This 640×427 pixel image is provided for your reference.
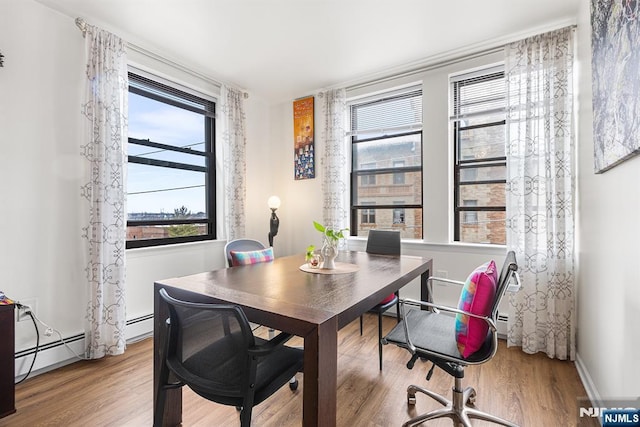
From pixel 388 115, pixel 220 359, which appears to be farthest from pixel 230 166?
pixel 220 359

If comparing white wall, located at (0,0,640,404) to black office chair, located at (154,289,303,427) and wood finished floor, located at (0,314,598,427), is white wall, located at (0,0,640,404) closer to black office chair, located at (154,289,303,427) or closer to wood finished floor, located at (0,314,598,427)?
wood finished floor, located at (0,314,598,427)

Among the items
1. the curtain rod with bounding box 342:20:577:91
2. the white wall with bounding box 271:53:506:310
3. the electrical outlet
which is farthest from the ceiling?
the electrical outlet

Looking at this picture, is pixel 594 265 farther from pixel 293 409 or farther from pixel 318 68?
pixel 318 68

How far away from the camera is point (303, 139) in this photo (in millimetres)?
3910

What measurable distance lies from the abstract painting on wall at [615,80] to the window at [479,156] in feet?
3.86

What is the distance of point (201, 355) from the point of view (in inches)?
47.8

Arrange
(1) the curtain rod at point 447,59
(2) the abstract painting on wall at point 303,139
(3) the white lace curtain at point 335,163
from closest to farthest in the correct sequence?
(1) the curtain rod at point 447,59 < (3) the white lace curtain at point 335,163 < (2) the abstract painting on wall at point 303,139

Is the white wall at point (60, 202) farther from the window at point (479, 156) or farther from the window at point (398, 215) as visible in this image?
the window at point (398, 215)

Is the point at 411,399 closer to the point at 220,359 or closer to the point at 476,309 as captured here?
the point at 476,309

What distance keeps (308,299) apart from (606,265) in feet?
5.25

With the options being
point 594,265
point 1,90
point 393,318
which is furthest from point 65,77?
point 594,265

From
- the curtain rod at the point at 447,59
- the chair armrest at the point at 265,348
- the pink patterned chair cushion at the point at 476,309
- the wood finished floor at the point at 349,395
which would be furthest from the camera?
the curtain rod at the point at 447,59

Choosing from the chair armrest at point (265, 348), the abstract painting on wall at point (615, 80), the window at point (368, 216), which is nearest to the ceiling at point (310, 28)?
the abstract painting on wall at point (615, 80)

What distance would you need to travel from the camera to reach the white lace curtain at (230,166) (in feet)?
11.3
